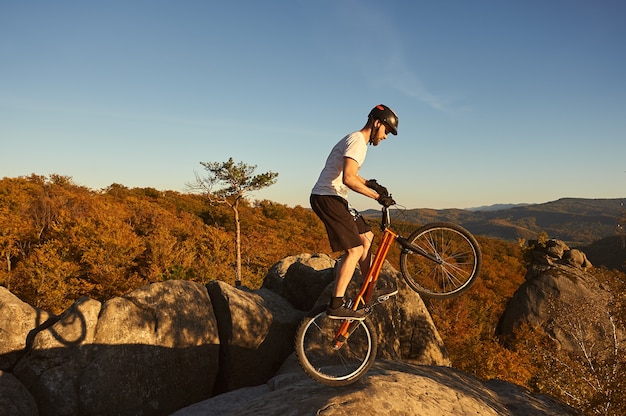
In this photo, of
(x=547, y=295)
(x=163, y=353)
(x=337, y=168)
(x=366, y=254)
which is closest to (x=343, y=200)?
(x=337, y=168)

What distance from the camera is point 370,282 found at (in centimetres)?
577

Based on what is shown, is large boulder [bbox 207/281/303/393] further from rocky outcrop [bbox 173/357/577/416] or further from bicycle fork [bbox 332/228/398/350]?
bicycle fork [bbox 332/228/398/350]

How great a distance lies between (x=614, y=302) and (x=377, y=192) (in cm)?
1901

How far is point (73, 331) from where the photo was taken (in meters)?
11.0

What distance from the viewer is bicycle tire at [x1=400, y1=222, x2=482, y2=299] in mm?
5726

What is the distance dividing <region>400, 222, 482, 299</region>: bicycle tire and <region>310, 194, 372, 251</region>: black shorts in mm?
943

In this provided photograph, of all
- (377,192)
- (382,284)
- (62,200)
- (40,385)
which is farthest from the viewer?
(62,200)

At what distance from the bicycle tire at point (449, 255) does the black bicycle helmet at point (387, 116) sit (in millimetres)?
1575

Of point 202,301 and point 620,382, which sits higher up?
point 202,301

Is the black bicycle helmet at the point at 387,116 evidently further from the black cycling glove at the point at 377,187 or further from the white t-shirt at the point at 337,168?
the black cycling glove at the point at 377,187

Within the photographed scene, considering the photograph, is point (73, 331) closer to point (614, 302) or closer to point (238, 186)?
point (614, 302)

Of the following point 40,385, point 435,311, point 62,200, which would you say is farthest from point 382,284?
point 62,200

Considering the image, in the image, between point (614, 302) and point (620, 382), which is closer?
point (620, 382)

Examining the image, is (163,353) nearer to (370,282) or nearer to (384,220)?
(370,282)
